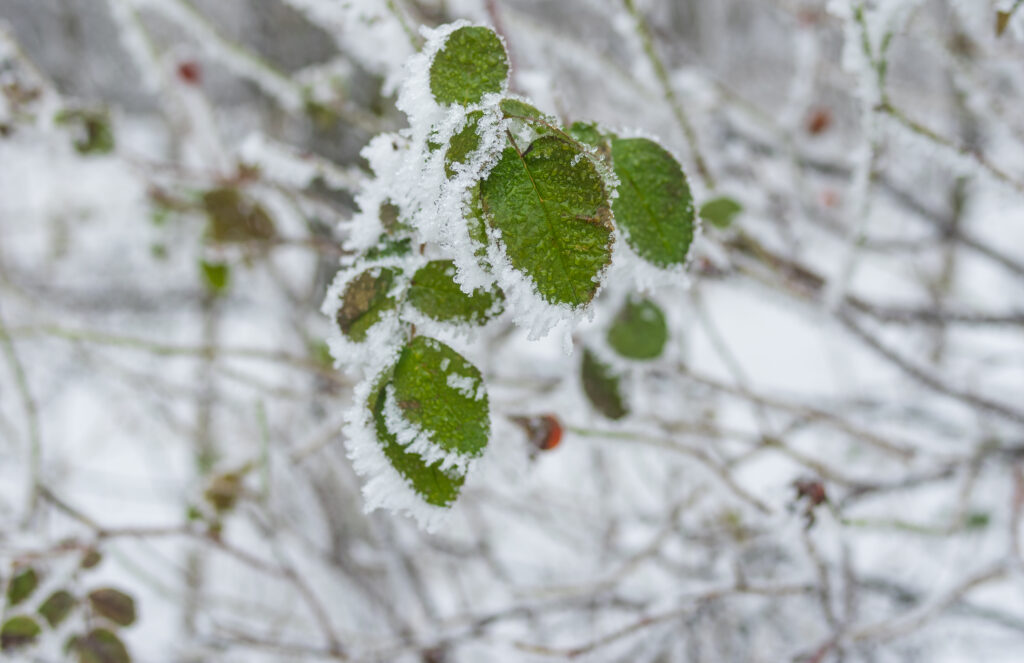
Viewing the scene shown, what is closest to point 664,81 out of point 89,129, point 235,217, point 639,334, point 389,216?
point 639,334

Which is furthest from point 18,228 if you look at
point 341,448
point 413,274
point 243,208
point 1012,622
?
point 1012,622

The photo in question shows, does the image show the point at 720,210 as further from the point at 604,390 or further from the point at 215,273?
the point at 215,273

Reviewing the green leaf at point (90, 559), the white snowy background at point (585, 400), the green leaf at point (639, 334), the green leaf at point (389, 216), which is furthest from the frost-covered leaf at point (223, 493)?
the green leaf at point (389, 216)

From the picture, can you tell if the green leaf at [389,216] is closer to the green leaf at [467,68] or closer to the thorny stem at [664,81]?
the green leaf at [467,68]

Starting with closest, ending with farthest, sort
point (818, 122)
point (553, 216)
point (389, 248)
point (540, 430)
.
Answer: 1. point (553, 216)
2. point (389, 248)
3. point (540, 430)
4. point (818, 122)

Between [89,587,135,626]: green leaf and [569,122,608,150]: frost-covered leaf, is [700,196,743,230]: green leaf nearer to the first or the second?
[569,122,608,150]: frost-covered leaf

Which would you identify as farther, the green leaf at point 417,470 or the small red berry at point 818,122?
the small red berry at point 818,122
